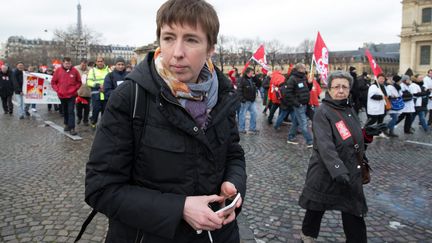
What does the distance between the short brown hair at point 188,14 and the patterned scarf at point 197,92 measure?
17 cm

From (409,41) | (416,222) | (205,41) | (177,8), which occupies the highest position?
(409,41)

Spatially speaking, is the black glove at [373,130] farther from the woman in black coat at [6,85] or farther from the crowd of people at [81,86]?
the woman in black coat at [6,85]

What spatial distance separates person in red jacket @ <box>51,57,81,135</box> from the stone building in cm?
6614

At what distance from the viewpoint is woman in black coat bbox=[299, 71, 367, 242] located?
3.37 meters

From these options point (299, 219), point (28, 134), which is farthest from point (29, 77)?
point (299, 219)

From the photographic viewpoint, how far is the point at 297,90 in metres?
9.30

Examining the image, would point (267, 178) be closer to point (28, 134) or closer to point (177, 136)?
point (177, 136)

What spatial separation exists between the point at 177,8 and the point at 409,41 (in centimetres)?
7557

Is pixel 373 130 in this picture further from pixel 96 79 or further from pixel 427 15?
pixel 427 15

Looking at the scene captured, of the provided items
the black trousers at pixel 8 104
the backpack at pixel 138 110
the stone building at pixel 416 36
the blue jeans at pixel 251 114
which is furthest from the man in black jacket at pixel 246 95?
the stone building at pixel 416 36

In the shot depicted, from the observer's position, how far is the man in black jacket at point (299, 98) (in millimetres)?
9078

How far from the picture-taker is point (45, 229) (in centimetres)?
395

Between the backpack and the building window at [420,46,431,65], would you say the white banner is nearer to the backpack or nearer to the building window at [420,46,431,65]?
the backpack

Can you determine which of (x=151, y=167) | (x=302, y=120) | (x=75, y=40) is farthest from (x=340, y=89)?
(x=75, y=40)
